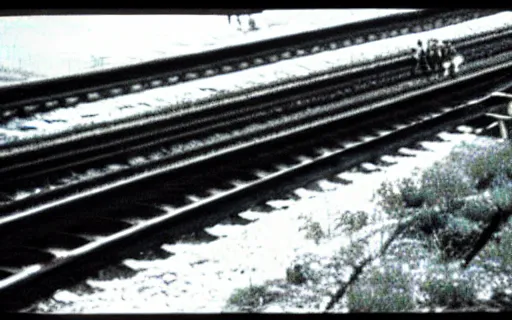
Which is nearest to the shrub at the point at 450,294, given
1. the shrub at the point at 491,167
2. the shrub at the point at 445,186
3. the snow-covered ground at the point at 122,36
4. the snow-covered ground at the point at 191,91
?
the shrub at the point at 445,186

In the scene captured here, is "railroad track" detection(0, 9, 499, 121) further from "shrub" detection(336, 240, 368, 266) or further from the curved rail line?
"shrub" detection(336, 240, 368, 266)

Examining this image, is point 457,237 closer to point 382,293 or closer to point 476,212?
point 476,212

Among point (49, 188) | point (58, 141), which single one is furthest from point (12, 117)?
point (49, 188)

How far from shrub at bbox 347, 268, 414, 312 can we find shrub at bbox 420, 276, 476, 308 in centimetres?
16

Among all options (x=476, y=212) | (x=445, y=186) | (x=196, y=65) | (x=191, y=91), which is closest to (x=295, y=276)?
(x=476, y=212)

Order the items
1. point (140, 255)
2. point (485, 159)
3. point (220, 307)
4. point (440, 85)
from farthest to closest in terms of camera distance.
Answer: point (440, 85) < point (485, 159) < point (140, 255) < point (220, 307)

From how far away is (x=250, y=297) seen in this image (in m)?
4.28

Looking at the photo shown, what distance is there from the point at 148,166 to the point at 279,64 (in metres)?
5.32

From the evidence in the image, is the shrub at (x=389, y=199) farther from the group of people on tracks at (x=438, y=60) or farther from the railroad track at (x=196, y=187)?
the group of people on tracks at (x=438, y=60)

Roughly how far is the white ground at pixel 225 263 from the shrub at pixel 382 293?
0.44 meters

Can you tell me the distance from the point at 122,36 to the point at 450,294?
11660mm

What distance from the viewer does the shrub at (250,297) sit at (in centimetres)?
423

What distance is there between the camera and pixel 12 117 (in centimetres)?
808
